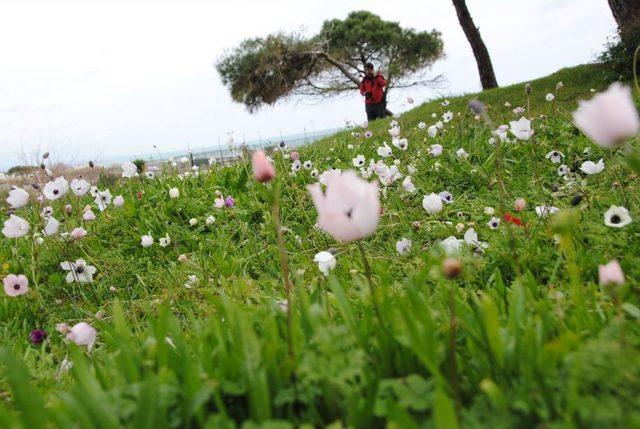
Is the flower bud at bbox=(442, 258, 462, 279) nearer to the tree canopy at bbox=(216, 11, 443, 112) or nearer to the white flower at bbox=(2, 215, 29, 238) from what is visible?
the white flower at bbox=(2, 215, 29, 238)

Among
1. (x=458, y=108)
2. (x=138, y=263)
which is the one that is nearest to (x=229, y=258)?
(x=138, y=263)

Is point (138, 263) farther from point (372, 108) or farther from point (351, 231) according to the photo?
point (372, 108)

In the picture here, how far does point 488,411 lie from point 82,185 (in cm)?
335

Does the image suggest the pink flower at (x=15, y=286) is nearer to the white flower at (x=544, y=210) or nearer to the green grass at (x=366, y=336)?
the green grass at (x=366, y=336)

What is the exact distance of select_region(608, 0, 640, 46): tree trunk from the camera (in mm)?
7179

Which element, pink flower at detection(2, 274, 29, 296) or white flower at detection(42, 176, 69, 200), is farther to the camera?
white flower at detection(42, 176, 69, 200)

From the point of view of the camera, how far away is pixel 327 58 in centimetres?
2111

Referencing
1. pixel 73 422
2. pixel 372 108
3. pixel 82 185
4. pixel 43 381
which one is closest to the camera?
pixel 73 422

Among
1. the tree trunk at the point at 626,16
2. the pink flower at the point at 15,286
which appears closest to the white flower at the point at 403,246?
the pink flower at the point at 15,286

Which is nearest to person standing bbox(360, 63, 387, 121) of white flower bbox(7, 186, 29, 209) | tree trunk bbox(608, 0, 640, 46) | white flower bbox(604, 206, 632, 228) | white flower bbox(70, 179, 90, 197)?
tree trunk bbox(608, 0, 640, 46)

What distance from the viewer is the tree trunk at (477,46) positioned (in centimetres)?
1102

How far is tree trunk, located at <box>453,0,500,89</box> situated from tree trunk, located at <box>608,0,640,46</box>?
3.59m

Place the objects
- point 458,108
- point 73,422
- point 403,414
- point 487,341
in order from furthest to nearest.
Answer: point 458,108 < point 487,341 < point 73,422 < point 403,414

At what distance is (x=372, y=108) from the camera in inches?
538
